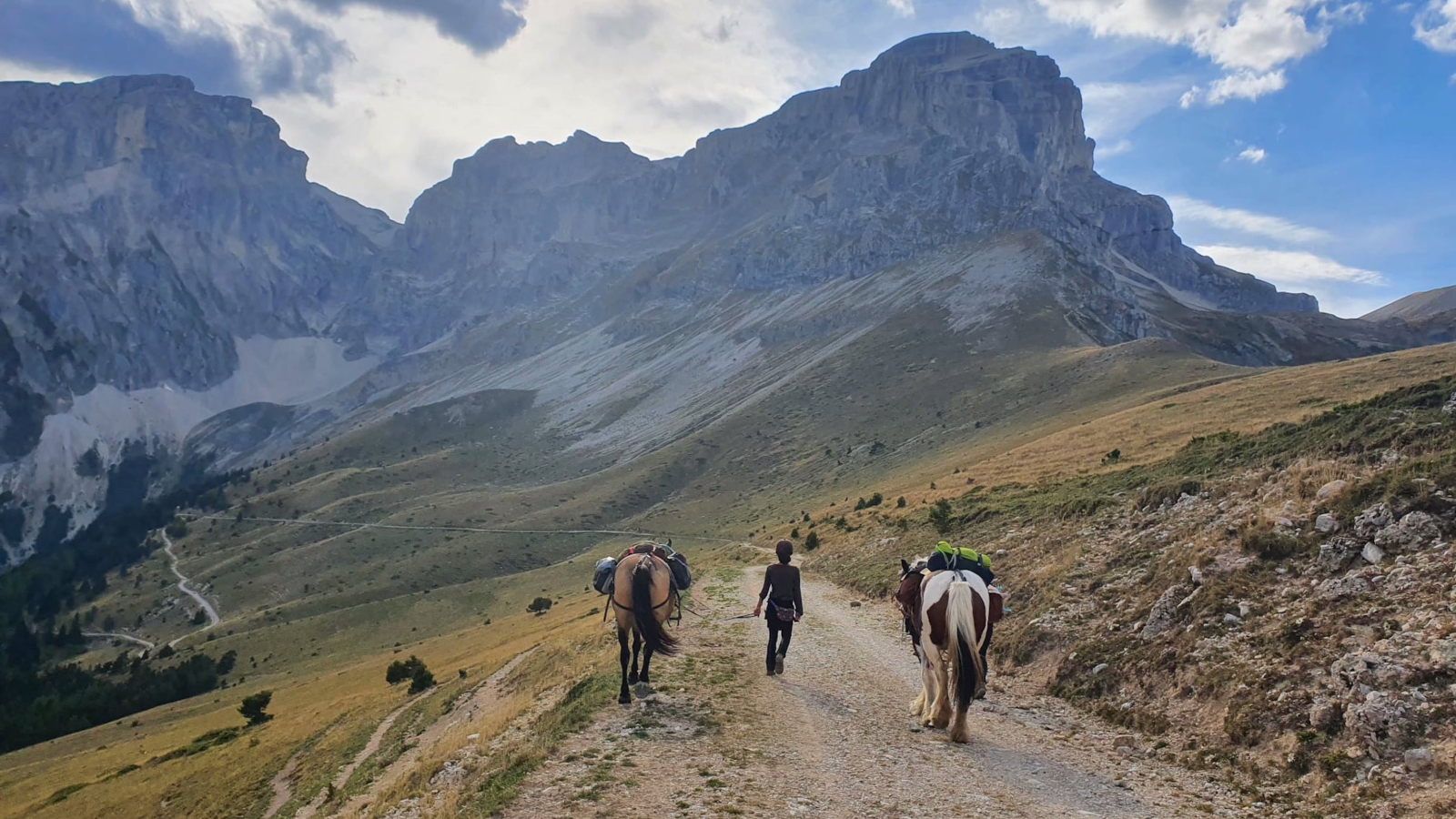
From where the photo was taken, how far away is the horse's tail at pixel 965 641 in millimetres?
12750

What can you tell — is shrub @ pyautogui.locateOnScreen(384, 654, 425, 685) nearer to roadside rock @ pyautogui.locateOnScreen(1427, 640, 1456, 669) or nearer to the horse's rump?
the horse's rump

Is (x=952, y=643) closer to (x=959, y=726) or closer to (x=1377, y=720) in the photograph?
(x=959, y=726)

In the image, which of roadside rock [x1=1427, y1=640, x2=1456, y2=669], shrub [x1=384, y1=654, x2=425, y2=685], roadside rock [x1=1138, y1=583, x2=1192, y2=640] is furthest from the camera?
shrub [x1=384, y1=654, x2=425, y2=685]

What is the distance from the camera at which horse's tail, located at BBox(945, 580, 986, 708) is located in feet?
41.8

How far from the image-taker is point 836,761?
466 inches

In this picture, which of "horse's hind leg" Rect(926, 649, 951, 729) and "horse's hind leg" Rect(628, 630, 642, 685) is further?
"horse's hind leg" Rect(628, 630, 642, 685)

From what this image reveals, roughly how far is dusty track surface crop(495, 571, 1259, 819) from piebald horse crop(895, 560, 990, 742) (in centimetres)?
51

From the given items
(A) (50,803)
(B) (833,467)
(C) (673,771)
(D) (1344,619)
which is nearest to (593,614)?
(A) (50,803)

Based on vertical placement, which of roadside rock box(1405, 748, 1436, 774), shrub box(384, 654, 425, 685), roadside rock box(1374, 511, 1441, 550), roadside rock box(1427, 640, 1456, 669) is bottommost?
shrub box(384, 654, 425, 685)

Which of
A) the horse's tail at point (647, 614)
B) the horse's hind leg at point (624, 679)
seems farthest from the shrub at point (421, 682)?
the horse's hind leg at point (624, 679)

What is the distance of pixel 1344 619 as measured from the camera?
12219 millimetres

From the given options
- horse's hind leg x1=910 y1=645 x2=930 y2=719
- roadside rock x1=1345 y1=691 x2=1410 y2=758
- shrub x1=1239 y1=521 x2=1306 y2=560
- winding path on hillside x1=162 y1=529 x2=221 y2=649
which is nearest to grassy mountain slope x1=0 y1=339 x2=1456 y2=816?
winding path on hillside x1=162 y1=529 x2=221 y2=649

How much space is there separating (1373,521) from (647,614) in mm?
13421

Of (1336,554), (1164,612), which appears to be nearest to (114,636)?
(1164,612)
